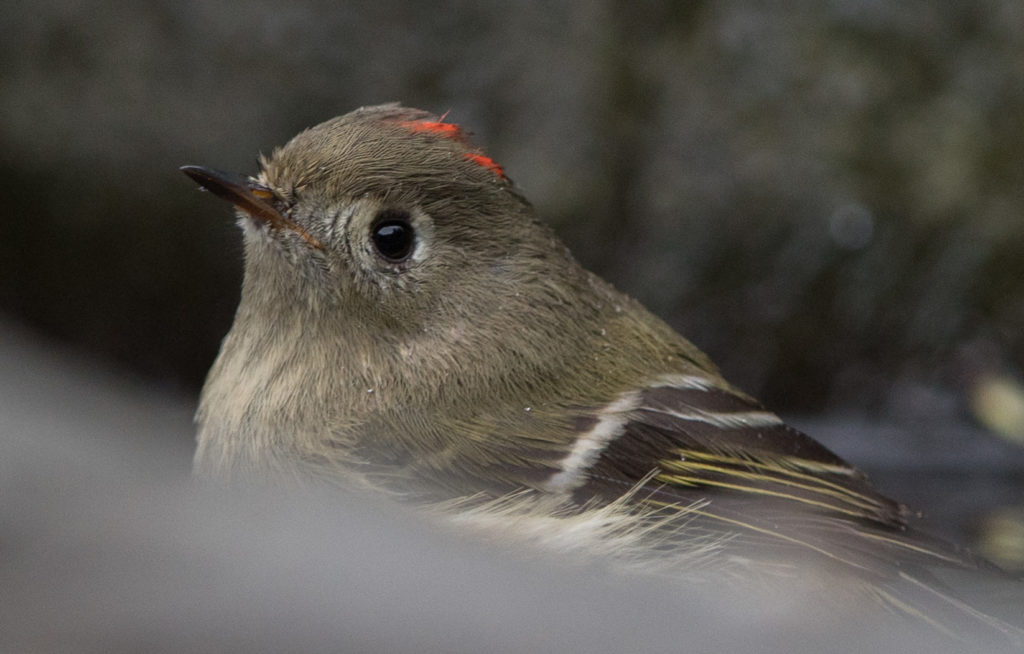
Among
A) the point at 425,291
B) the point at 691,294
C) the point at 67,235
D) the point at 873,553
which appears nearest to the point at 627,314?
the point at 425,291

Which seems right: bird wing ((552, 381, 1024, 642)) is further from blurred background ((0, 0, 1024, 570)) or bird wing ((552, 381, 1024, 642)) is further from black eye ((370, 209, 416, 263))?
blurred background ((0, 0, 1024, 570))

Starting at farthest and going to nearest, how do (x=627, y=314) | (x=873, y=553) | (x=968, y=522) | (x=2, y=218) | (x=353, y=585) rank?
1. (x=2, y=218)
2. (x=968, y=522)
3. (x=627, y=314)
4. (x=873, y=553)
5. (x=353, y=585)

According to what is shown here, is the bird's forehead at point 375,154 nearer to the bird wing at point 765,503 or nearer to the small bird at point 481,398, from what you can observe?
the small bird at point 481,398

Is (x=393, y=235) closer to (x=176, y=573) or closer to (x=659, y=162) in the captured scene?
(x=176, y=573)

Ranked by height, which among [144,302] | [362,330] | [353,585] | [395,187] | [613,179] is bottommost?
[353,585]

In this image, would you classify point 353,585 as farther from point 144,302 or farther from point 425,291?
point 144,302
